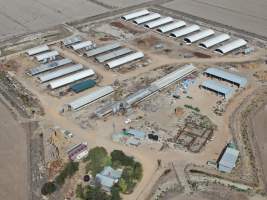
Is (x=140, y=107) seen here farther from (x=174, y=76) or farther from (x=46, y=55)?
(x=46, y=55)

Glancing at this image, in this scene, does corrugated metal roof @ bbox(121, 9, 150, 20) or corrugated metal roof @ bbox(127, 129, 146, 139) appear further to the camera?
corrugated metal roof @ bbox(121, 9, 150, 20)

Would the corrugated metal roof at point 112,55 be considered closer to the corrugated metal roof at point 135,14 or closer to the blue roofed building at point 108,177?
the corrugated metal roof at point 135,14

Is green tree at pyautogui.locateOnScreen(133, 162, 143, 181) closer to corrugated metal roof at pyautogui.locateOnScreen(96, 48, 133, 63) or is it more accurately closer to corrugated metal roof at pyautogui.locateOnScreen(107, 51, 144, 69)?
corrugated metal roof at pyautogui.locateOnScreen(107, 51, 144, 69)

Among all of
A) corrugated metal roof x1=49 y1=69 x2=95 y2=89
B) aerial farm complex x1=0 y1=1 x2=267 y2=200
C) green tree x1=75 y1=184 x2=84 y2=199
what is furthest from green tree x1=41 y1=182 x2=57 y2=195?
corrugated metal roof x1=49 y1=69 x2=95 y2=89

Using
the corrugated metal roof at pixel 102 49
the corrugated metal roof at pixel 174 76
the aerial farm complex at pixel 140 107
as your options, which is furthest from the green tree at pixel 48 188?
the corrugated metal roof at pixel 102 49

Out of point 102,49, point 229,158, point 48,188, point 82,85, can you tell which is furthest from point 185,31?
point 48,188

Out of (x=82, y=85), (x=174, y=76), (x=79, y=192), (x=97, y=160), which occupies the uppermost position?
(x=174, y=76)
